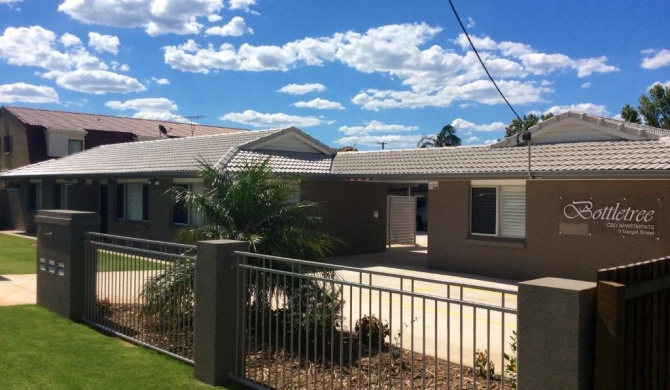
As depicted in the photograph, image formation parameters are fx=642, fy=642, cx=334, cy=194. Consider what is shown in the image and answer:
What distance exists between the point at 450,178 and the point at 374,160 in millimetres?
4395

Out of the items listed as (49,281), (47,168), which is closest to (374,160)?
(49,281)

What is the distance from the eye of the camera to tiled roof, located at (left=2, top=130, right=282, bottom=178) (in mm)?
20453

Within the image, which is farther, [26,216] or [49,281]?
[26,216]

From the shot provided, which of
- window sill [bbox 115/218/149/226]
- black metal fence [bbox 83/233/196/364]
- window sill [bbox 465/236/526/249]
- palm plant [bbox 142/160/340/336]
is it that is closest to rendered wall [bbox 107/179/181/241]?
window sill [bbox 115/218/149/226]

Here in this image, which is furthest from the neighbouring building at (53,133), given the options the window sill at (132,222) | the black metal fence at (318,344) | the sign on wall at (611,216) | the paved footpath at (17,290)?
the black metal fence at (318,344)

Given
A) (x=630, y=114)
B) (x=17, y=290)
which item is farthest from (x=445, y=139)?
(x=17, y=290)

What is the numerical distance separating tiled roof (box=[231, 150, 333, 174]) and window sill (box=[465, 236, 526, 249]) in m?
5.60

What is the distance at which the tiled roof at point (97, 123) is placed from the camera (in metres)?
38.7

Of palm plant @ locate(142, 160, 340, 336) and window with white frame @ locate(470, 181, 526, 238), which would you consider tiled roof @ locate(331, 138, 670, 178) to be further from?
palm plant @ locate(142, 160, 340, 336)

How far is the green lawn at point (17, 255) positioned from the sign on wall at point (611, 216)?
491 inches

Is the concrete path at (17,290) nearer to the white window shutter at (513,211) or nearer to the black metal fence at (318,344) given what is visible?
the black metal fence at (318,344)

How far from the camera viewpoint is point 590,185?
46.4ft

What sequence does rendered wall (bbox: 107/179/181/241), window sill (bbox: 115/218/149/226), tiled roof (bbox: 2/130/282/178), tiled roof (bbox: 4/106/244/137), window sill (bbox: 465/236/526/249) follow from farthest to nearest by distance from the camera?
tiled roof (bbox: 4/106/244/137), window sill (bbox: 115/218/149/226), rendered wall (bbox: 107/179/181/241), tiled roof (bbox: 2/130/282/178), window sill (bbox: 465/236/526/249)

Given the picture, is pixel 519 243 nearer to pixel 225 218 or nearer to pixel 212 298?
pixel 225 218
